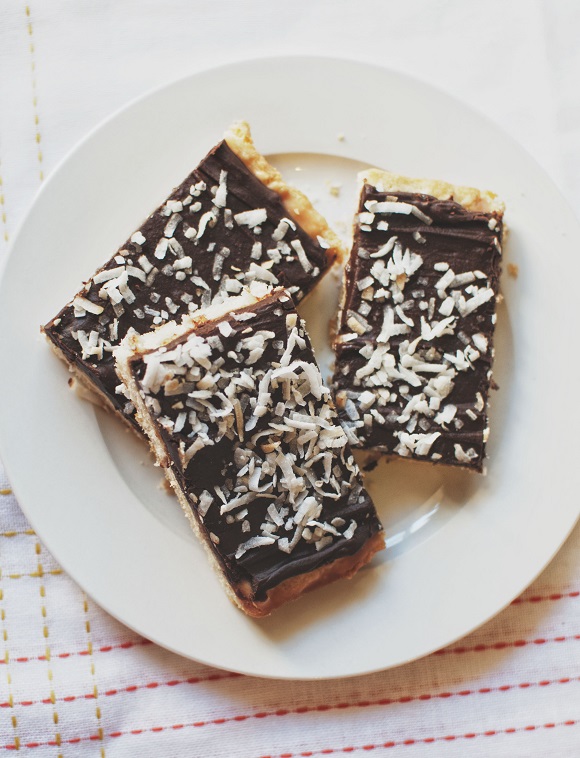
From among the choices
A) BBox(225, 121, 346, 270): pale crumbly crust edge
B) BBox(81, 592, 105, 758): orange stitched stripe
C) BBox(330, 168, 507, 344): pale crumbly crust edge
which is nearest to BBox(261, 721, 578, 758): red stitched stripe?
BBox(81, 592, 105, 758): orange stitched stripe

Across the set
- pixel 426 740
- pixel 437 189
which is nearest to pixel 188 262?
pixel 437 189

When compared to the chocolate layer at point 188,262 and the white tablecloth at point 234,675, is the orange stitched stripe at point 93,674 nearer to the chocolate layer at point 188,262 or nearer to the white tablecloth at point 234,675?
the white tablecloth at point 234,675

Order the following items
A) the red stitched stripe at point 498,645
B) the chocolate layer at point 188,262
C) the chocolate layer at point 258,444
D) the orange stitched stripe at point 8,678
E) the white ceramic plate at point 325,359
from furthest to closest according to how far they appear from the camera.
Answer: the red stitched stripe at point 498,645 < the orange stitched stripe at point 8,678 < the white ceramic plate at point 325,359 < the chocolate layer at point 188,262 < the chocolate layer at point 258,444

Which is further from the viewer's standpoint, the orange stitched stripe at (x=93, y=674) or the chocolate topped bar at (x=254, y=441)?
the orange stitched stripe at (x=93, y=674)

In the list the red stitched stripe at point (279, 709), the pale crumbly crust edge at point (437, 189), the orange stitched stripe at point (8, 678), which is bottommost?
the orange stitched stripe at point (8, 678)

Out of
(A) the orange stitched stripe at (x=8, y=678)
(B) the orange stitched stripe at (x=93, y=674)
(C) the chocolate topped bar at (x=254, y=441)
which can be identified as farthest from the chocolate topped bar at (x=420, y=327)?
(A) the orange stitched stripe at (x=8, y=678)

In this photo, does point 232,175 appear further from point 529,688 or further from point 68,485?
point 529,688

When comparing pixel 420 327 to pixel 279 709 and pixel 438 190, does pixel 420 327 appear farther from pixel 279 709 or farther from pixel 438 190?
pixel 279 709
